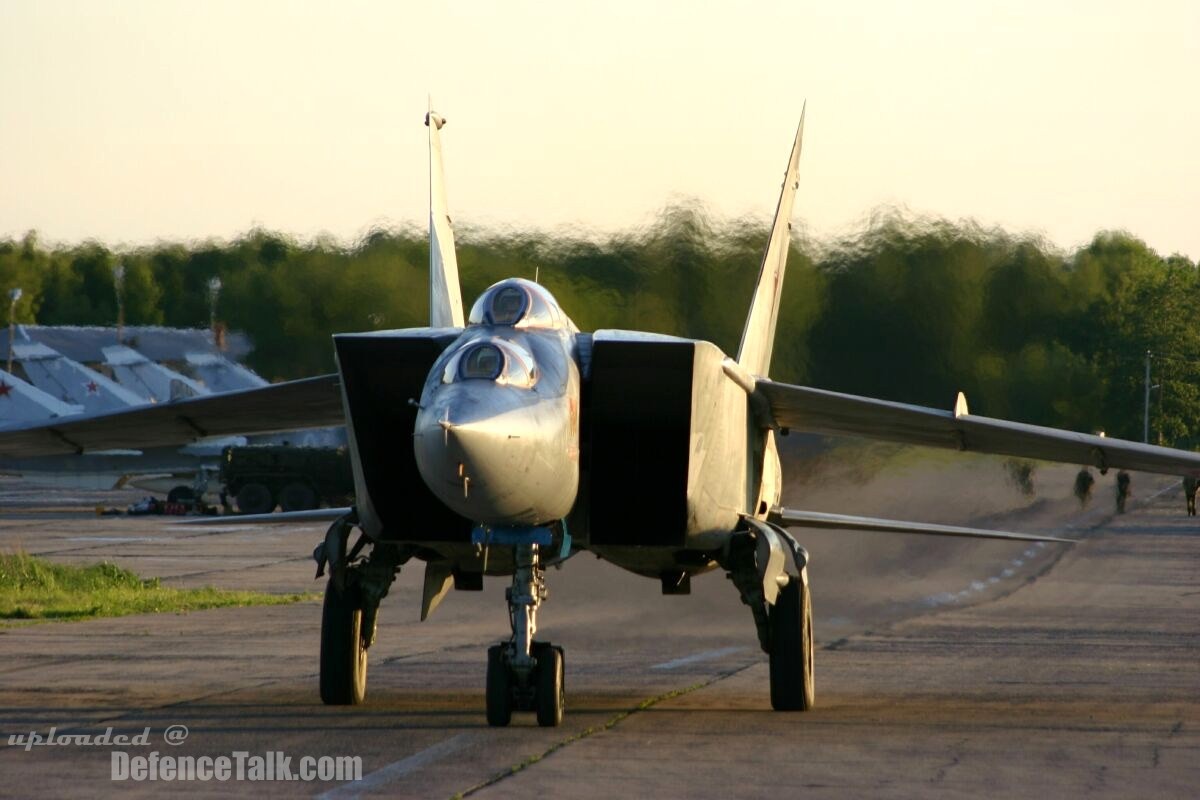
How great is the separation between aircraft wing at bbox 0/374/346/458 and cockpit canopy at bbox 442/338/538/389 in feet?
8.31

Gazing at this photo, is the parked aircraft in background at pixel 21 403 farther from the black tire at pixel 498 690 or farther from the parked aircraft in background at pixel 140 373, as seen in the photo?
the black tire at pixel 498 690

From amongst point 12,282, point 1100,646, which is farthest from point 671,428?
point 12,282

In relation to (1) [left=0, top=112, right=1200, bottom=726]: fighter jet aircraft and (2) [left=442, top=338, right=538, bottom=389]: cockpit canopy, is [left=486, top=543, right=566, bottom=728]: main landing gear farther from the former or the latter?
(2) [left=442, top=338, right=538, bottom=389]: cockpit canopy

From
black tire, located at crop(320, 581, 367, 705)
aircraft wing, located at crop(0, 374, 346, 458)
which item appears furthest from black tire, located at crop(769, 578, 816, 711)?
aircraft wing, located at crop(0, 374, 346, 458)

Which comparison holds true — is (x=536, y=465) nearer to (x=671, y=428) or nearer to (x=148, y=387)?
(x=671, y=428)

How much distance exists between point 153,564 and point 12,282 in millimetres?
20262

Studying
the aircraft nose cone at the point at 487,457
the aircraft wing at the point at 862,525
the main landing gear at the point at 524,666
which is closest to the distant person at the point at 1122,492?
the aircraft wing at the point at 862,525

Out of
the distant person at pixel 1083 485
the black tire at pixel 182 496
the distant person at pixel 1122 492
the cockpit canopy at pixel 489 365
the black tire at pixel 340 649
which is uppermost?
the cockpit canopy at pixel 489 365

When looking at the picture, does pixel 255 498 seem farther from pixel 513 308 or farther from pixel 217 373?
pixel 513 308

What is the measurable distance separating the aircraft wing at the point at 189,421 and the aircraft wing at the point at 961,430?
125 inches

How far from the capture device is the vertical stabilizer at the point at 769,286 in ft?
44.8

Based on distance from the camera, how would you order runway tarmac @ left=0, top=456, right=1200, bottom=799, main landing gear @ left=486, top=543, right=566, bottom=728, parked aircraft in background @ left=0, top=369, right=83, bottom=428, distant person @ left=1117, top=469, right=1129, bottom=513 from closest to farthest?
runway tarmac @ left=0, top=456, right=1200, bottom=799 < main landing gear @ left=486, top=543, right=566, bottom=728 < distant person @ left=1117, top=469, right=1129, bottom=513 < parked aircraft in background @ left=0, top=369, right=83, bottom=428

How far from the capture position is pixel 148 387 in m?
53.8

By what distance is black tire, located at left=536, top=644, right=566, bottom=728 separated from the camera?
9984mm
